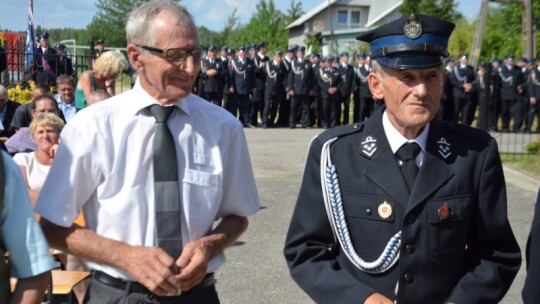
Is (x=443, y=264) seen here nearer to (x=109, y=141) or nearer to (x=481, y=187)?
(x=481, y=187)

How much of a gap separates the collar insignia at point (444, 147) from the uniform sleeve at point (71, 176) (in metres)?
1.19

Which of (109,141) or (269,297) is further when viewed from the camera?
(269,297)

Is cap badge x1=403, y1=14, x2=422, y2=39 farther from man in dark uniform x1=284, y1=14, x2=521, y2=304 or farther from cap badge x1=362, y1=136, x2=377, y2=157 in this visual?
cap badge x1=362, y1=136, x2=377, y2=157

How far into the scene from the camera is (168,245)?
260 centimetres

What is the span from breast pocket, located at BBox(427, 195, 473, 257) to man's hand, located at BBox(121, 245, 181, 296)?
2.95 ft

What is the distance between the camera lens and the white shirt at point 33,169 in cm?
567

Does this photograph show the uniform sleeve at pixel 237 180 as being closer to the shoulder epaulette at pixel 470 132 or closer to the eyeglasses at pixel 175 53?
the eyeglasses at pixel 175 53

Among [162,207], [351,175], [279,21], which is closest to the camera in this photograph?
[162,207]

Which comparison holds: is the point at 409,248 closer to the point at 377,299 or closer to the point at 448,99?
the point at 377,299

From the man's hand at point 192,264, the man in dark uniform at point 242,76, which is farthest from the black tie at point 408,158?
the man in dark uniform at point 242,76

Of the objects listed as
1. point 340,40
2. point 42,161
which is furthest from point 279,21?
point 42,161

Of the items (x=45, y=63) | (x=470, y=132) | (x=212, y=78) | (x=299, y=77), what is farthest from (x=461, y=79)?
(x=470, y=132)

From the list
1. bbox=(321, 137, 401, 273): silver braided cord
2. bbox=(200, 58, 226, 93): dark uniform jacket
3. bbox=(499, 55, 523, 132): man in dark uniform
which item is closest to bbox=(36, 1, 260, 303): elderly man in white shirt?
bbox=(321, 137, 401, 273): silver braided cord

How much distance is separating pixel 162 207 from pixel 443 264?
3.29ft
